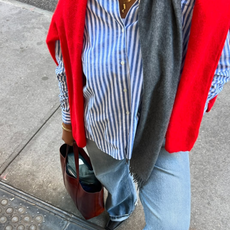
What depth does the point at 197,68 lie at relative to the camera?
1125 millimetres

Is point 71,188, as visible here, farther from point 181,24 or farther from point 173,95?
point 181,24

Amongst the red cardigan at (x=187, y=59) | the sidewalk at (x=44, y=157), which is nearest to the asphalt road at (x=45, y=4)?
the sidewalk at (x=44, y=157)

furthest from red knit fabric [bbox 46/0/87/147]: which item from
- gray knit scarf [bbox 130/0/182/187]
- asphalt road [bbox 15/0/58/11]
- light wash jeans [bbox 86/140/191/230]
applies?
asphalt road [bbox 15/0/58/11]

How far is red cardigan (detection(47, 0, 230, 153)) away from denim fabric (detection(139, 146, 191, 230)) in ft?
0.32

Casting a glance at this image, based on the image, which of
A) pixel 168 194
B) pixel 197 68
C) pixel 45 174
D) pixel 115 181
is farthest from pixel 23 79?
pixel 197 68

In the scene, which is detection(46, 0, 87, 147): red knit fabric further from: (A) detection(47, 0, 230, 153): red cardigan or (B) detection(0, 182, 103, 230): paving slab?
(B) detection(0, 182, 103, 230): paving slab

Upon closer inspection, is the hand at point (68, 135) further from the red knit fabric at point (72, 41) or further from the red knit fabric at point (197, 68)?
the red knit fabric at point (197, 68)

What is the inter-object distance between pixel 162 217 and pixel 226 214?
114cm

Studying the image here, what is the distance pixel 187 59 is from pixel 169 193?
0.67m

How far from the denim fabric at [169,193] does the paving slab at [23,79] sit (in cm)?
170

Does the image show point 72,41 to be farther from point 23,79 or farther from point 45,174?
point 23,79

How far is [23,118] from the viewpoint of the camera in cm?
299

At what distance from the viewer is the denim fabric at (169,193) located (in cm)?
138

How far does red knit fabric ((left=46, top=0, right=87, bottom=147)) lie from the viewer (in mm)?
1271
